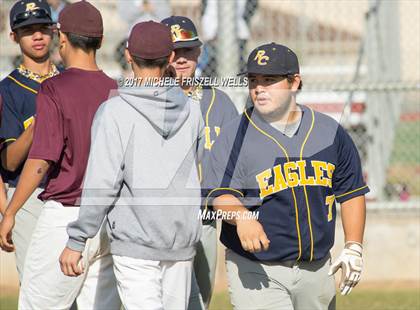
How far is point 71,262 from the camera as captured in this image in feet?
15.3

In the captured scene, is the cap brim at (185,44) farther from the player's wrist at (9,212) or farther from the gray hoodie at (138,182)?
the player's wrist at (9,212)

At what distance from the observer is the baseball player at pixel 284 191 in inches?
197

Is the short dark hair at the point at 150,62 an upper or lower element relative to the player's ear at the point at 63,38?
lower

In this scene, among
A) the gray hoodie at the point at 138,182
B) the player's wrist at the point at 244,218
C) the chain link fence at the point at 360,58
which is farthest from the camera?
the chain link fence at the point at 360,58

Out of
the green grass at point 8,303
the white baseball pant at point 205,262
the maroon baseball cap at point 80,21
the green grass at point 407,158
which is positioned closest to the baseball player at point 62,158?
the maroon baseball cap at point 80,21

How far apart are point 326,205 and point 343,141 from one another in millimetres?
355

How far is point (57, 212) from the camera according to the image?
520 centimetres

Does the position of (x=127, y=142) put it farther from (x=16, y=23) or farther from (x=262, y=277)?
(x=16, y=23)

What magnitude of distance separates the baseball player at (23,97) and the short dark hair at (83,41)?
2.43 ft

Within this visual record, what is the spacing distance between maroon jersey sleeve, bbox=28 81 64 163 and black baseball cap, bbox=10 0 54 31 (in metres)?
0.95

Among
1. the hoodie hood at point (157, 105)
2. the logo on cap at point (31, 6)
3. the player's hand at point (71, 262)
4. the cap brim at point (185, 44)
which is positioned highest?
the logo on cap at point (31, 6)

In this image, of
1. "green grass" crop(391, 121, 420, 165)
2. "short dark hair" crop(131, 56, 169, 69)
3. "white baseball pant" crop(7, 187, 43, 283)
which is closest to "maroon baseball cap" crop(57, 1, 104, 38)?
"short dark hair" crop(131, 56, 169, 69)

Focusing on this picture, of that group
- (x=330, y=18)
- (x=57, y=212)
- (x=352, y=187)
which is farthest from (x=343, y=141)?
(x=330, y=18)

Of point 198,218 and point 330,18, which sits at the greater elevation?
point 330,18
